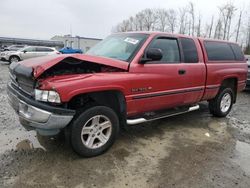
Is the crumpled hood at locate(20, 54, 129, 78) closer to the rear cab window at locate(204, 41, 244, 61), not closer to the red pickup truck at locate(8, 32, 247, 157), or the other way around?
the red pickup truck at locate(8, 32, 247, 157)

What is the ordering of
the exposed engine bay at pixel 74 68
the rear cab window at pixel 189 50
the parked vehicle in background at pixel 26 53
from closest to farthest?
1. the exposed engine bay at pixel 74 68
2. the rear cab window at pixel 189 50
3. the parked vehicle in background at pixel 26 53

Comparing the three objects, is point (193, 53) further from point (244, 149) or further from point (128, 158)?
point (128, 158)

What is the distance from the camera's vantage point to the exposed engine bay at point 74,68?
358cm

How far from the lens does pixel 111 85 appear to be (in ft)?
12.5

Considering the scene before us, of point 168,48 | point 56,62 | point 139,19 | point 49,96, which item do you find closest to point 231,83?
point 168,48

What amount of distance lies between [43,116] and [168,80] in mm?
2366

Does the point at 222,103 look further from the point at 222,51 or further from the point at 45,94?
the point at 45,94

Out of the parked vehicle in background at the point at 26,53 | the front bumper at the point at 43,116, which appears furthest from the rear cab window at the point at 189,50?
the parked vehicle in background at the point at 26,53

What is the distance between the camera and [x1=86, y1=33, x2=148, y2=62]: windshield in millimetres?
4406

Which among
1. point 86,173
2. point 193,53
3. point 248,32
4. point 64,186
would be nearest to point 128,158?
point 86,173

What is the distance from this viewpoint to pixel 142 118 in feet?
14.7

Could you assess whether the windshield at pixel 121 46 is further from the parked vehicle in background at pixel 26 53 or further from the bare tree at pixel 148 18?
the bare tree at pixel 148 18

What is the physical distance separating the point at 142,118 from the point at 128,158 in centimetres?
82

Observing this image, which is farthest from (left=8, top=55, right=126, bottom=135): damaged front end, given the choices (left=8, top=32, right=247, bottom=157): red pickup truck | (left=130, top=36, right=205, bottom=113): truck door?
(left=130, top=36, right=205, bottom=113): truck door
